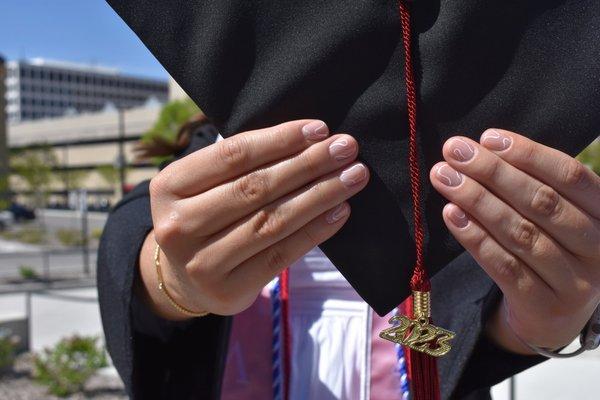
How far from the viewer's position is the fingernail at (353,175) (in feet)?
3.27

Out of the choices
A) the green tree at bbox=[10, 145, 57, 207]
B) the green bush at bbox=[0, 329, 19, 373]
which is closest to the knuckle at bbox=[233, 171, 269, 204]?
the green bush at bbox=[0, 329, 19, 373]

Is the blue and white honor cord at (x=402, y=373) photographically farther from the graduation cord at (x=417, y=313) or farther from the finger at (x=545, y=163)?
the finger at (x=545, y=163)

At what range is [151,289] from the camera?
53.1 inches

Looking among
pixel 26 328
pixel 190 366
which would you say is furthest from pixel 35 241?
pixel 190 366

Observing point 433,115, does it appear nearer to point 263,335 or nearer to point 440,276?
point 440,276

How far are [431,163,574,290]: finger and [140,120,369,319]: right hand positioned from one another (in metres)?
0.13

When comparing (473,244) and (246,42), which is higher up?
(246,42)

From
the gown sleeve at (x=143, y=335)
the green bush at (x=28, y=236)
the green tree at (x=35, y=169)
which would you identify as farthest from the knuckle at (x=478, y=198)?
the green tree at (x=35, y=169)

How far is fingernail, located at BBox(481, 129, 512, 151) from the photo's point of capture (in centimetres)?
95

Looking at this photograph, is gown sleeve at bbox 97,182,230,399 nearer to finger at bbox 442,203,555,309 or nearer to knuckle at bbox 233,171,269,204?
knuckle at bbox 233,171,269,204

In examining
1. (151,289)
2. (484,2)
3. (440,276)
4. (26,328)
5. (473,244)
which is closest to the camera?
(473,244)

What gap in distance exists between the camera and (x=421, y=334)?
3.47 feet

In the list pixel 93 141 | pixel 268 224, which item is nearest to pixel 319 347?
pixel 268 224

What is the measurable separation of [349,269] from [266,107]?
308 millimetres
